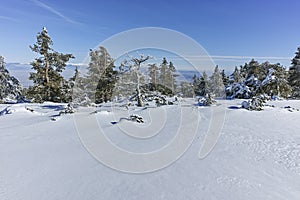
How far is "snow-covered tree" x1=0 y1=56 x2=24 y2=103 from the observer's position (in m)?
23.5

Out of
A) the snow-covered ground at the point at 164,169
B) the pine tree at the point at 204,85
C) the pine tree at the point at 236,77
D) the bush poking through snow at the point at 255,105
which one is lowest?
the snow-covered ground at the point at 164,169

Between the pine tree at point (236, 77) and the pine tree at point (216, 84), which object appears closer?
the pine tree at point (216, 84)

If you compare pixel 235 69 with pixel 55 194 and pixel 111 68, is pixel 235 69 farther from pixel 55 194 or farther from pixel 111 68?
pixel 55 194

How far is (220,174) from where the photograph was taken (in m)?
3.95

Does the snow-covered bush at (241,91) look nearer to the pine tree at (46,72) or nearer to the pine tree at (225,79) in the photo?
the pine tree at (225,79)

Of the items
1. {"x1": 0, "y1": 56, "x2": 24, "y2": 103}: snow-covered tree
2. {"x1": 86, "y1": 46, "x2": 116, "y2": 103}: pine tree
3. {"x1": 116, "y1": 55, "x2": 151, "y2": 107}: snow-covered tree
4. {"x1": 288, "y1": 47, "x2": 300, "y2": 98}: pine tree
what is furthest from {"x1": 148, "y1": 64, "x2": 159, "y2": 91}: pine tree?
{"x1": 288, "y1": 47, "x2": 300, "y2": 98}: pine tree

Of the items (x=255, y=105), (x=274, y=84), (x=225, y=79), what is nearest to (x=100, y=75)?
(x=255, y=105)

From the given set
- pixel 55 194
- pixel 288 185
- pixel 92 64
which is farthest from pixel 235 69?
pixel 55 194

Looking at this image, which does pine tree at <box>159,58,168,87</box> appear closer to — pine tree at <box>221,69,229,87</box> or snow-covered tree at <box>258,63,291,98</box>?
snow-covered tree at <box>258,63,291,98</box>

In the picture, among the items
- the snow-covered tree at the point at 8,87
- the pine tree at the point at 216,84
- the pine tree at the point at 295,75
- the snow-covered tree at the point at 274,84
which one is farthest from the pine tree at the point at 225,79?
the snow-covered tree at the point at 8,87

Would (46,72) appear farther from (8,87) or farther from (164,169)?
(164,169)

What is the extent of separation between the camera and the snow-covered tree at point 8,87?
2347cm

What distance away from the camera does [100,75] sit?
22.2 metres

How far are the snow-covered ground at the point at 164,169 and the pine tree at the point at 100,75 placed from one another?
549 inches
